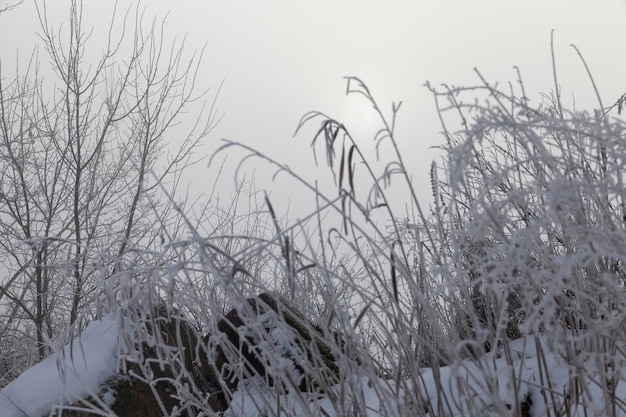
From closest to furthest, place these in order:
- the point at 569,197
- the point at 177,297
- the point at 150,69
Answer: the point at 569,197 < the point at 177,297 < the point at 150,69

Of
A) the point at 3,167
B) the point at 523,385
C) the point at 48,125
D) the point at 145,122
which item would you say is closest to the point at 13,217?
the point at 3,167

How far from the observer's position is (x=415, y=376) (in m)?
1.55

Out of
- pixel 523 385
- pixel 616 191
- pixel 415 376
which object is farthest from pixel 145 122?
pixel 616 191

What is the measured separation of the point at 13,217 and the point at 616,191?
24.5 ft

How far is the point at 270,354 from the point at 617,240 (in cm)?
65

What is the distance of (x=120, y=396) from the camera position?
3.05m

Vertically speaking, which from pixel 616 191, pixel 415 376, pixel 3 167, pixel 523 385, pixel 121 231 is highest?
pixel 3 167

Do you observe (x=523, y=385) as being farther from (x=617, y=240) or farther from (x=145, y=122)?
(x=145, y=122)

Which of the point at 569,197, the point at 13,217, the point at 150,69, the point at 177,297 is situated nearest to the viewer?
the point at 569,197

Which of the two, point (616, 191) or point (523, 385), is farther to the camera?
point (523, 385)

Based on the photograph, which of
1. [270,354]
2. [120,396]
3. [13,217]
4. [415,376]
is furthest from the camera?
[13,217]

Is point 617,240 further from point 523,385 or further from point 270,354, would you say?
point 523,385

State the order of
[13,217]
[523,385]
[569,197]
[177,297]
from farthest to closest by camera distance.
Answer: [13,217], [523,385], [177,297], [569,197]

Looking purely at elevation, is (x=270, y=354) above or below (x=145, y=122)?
below
